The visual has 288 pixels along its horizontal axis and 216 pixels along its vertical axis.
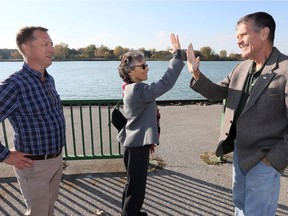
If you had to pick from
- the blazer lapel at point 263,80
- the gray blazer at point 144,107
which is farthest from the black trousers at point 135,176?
the blazer lapel at point 263,80

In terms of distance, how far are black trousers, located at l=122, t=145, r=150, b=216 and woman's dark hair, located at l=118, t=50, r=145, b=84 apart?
32.6 inches

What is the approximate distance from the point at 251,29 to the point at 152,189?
2.82 meters

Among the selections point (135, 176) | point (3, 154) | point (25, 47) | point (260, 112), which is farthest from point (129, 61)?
point (3, 154)

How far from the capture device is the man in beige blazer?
2217mm

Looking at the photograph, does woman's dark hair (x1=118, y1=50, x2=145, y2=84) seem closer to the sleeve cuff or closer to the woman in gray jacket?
the woman in gray jacket

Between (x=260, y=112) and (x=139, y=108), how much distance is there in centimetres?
123

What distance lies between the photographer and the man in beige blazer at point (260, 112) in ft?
7.27

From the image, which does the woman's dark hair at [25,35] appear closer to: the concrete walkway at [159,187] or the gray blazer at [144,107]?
the gray blazer at [144,107]

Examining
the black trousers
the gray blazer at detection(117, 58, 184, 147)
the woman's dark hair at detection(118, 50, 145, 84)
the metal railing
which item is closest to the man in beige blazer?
the gray blazer at detection(117, 58, 184, 147)

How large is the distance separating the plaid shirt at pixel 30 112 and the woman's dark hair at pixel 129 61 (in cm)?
81

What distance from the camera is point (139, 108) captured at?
288cm

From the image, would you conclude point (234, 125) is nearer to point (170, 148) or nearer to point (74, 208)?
point (74, 208)

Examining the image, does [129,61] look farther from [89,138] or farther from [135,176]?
[89,138]

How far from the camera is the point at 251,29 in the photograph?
2264 mm
